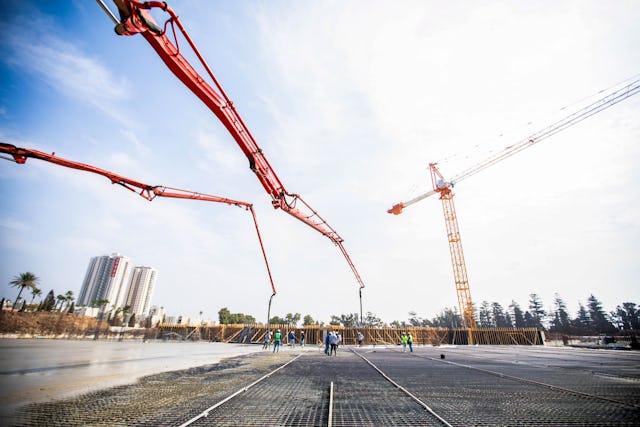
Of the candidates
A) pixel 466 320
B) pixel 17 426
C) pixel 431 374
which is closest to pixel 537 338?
pixel 466 320

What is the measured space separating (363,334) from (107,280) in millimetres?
131889

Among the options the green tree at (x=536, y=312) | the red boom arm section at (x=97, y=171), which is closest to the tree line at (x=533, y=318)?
the green tree at (x=536, y=312)

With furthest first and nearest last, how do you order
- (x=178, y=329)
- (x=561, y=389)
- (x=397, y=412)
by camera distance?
(x=178, y=329)
(x=561, y=389)
(x=397, y=412)

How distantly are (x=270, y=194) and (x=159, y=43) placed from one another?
8.48 metres

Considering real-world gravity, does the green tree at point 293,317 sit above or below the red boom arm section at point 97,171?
below

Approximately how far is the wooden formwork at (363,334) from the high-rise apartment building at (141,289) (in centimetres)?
10589

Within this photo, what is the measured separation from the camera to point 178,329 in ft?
124

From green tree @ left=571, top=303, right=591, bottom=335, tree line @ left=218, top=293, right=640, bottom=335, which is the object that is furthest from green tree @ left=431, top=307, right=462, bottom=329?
green tree @ left=571, top=303, right=591, bottom=335

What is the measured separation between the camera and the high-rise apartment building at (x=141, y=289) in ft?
398

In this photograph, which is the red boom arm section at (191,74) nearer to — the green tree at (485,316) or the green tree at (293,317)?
the green tree at (293,317)

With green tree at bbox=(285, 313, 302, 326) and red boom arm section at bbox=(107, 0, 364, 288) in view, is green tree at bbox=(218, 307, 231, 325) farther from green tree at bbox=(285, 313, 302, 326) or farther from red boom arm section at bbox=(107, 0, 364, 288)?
red boom arm section at bbox=(107, 0, 364, 288)

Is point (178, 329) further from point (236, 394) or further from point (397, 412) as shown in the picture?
point (397, 412)

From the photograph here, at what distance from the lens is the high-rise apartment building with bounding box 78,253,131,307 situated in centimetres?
11394

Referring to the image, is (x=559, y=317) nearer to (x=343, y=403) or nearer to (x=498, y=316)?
(x=498, y=316)
